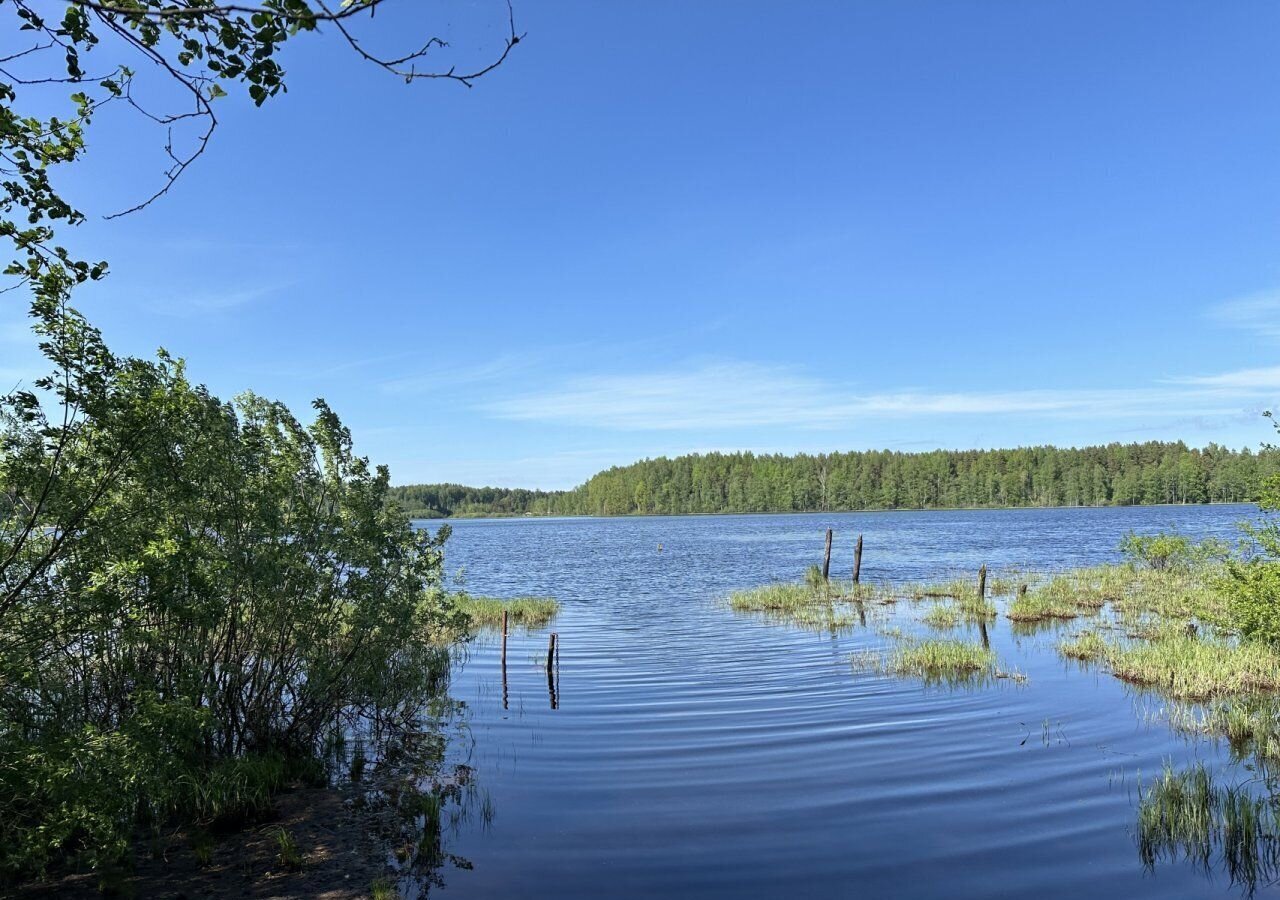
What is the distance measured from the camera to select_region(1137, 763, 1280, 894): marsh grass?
8805 millimetres

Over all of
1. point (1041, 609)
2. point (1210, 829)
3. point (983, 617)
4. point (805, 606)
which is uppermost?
point (1210, 829)

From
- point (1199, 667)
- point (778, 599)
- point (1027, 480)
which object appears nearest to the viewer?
point (1199, 667)

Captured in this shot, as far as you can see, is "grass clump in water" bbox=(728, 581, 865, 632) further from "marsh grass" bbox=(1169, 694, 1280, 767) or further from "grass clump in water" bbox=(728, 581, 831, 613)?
"marsh grass" bbox=(1169, 694, 1280, 767)

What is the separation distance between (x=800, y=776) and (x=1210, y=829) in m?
5.22

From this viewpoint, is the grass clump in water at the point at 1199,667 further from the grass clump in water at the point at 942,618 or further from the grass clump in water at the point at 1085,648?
the grass clump in water at the point at 942,618

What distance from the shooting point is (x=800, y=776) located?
12180 millimetres

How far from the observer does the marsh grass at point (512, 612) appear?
29.9m

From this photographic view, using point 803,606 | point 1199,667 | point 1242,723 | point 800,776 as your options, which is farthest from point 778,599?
point 800,776

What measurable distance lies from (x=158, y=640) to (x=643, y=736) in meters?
8.43

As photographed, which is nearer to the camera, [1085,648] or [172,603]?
[172,603]

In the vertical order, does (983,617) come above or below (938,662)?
below

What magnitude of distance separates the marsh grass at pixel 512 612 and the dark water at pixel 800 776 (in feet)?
19.7

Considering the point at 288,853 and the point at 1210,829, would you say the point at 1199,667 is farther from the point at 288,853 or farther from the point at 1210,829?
the point at 288,853

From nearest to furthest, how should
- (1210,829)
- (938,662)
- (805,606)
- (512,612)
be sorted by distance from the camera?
1. (1210,829)
2. (938,662)
3. (512,612)
4. (805,606)
